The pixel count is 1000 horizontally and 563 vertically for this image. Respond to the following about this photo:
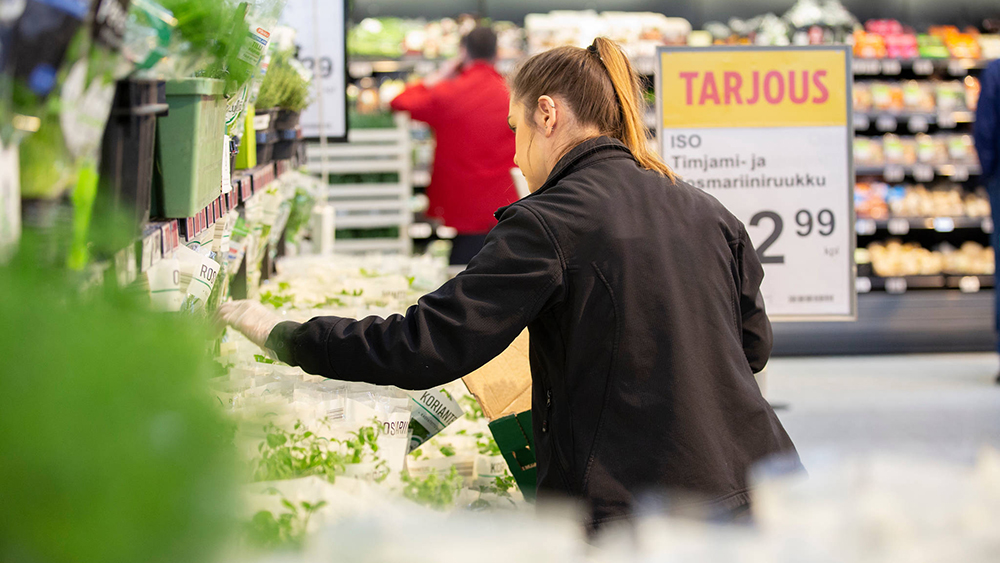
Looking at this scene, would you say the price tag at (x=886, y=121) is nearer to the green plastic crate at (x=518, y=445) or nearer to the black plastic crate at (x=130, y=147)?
the green plastic crate at (x=518, y=445)

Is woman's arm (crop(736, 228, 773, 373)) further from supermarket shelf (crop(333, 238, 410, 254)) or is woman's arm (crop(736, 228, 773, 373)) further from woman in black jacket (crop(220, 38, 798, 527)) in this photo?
supermarket shelf (crop(333, 238, 410, 254))

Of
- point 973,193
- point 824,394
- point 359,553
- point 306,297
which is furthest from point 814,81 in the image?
point 973,193

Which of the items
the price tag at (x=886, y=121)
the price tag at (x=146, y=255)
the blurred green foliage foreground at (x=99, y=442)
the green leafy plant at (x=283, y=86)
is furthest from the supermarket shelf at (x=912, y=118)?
the blurred green foliage foreground at (x=99, y=442)

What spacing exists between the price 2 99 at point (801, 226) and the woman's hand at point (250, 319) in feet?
7.11

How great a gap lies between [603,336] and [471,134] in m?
3.47

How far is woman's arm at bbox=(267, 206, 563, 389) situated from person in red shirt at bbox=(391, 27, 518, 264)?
→ 3.34 meters

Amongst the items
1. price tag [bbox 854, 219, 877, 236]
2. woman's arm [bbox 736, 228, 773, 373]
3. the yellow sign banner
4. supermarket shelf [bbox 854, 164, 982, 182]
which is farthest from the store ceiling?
woman's arm [bbox 736, 228, 773, 373]

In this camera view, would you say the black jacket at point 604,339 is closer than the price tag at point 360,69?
Yes

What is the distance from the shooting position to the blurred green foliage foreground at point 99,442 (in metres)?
0.43

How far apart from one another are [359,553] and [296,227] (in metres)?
3.06

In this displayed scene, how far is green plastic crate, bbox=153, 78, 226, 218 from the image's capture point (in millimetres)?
1117

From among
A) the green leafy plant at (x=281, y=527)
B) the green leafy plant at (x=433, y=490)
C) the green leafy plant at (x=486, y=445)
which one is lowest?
the green leafy plant at (x=486, y=445)

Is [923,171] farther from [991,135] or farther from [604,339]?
[604,339]

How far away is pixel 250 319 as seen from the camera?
1.42 metres
